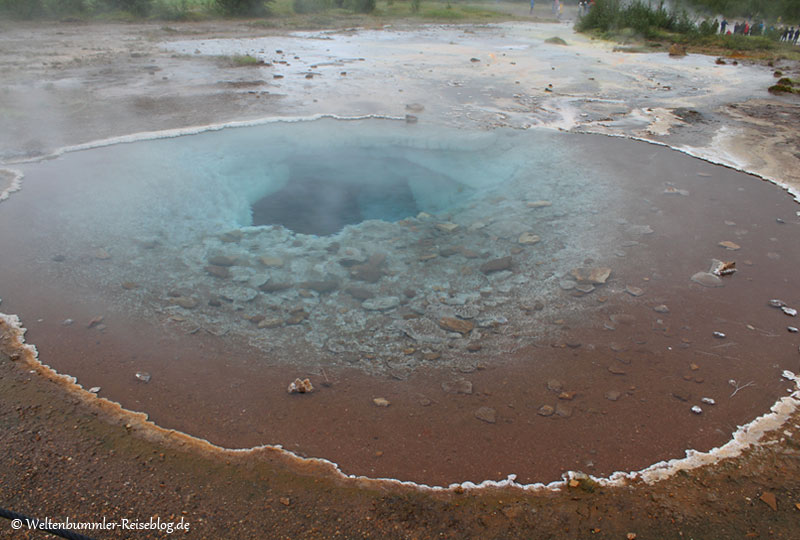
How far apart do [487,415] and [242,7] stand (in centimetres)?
2079

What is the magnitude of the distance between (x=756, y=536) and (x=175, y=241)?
4.30m

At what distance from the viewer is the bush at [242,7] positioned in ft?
63.2

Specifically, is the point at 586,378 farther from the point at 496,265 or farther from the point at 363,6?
the point at 363,6

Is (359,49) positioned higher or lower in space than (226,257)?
higher

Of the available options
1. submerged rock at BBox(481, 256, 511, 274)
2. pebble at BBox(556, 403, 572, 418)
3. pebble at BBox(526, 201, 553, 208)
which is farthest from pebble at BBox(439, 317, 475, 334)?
pebble at BBox(526, 201, 553, 208)

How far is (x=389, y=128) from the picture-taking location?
704 centimetres

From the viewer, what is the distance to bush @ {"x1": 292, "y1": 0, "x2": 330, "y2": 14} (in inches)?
865

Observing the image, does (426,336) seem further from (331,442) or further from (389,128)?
(389,128)

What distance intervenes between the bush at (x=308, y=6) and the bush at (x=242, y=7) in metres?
2.14

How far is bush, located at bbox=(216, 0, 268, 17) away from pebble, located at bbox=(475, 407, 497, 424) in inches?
809

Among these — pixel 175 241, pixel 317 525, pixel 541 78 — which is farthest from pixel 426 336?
pixel 541 78

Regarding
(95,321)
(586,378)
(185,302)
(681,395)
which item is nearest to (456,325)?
(586,378)

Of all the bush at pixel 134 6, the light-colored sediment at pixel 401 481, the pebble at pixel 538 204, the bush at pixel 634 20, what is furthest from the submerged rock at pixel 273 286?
the bush at pixel 134 6

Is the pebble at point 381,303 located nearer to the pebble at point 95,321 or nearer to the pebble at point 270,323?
the pebble at point 270,323
